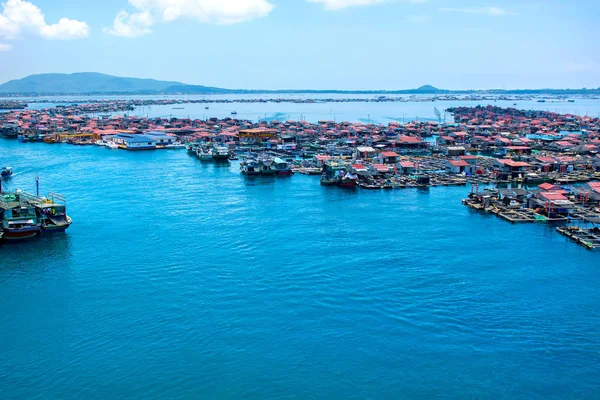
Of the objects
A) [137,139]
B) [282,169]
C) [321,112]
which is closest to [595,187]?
[282,169]

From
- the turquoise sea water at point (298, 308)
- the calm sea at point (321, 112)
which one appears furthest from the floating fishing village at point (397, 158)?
the calm sea at point (321, 112)

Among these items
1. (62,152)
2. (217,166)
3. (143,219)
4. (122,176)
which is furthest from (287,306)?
(62,152)

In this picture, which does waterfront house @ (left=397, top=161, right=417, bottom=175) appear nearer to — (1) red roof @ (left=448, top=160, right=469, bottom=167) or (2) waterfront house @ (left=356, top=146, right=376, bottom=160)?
(1) red roof @ (left=448, top=160, right=469, bottom=167)

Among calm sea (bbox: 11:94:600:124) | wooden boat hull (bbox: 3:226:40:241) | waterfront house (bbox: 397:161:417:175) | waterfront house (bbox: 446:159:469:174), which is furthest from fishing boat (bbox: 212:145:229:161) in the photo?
calm sea (bbox: 11:94:600:124)

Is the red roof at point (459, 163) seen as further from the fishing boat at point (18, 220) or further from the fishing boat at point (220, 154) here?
the fishing boat at point (18, 220)

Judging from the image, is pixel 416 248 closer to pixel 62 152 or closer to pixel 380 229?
pixel 380 229

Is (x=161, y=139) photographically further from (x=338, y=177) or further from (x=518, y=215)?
(x=518, y=215)
